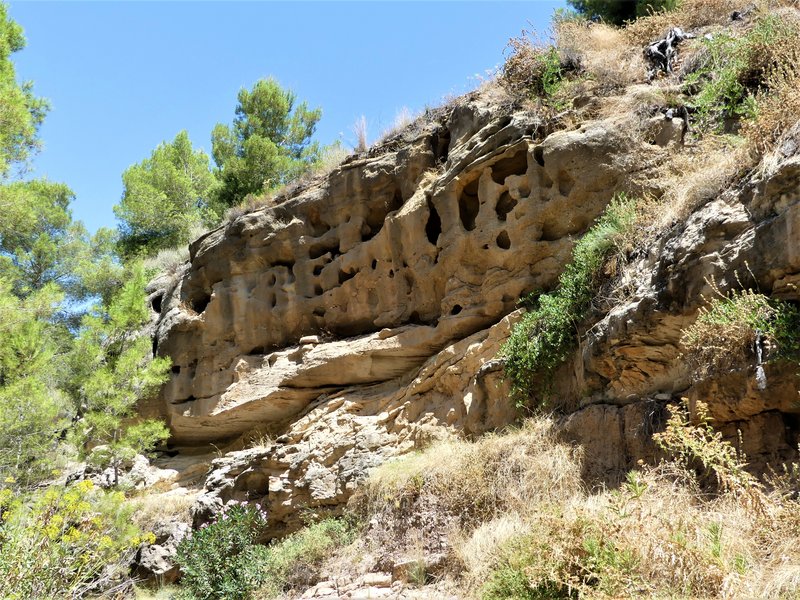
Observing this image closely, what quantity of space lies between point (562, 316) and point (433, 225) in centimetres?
371

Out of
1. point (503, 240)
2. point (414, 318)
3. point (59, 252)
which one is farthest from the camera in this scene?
point (59, 252)

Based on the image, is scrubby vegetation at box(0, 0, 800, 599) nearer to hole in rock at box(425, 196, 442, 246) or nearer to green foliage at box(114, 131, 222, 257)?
hole in rock at box(425, 196, 442, 246)

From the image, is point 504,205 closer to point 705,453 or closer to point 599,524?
point 705,453

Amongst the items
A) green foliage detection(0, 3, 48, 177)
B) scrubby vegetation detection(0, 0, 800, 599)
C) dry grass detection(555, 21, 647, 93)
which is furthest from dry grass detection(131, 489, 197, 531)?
dry grass detection(555, 21, 647, 93)

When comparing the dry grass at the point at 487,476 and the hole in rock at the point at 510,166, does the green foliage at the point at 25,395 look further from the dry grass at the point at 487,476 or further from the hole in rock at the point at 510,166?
the hole in rock at the point at 510,166

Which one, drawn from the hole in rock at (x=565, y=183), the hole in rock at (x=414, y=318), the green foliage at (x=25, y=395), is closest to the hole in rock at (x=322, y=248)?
the hole in rock at (x=414, y=318)

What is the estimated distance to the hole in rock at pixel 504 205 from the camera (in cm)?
1123

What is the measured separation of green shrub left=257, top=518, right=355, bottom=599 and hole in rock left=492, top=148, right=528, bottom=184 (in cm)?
583

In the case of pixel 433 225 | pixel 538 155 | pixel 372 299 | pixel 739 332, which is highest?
pixel 538 155

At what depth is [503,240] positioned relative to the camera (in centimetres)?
1121

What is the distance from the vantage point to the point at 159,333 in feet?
50.1

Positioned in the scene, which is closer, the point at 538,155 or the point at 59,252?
the point at 538,155

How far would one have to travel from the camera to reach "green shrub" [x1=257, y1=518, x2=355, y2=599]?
9906mm

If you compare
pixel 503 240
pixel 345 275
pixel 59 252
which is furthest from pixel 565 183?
pixel 59 252
